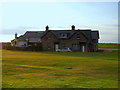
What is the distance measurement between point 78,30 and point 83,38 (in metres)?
2.75

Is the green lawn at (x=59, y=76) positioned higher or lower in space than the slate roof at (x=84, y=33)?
lower

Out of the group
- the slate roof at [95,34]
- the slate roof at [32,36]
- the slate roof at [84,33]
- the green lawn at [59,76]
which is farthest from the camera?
the slate roof at [32,36]

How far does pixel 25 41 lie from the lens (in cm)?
7681

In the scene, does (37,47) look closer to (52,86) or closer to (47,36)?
(47,36)

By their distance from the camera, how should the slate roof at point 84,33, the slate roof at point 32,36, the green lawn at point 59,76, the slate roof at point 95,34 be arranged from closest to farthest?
the green lawn at point 59,76 → the slate roof at point 84,33 → the slate roof at point 95,34 → the slate roof at point 32,36

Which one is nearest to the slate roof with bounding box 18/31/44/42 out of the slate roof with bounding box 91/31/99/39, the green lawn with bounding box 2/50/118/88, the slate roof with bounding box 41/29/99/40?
the slate roof with bounding box 41/29/99/40

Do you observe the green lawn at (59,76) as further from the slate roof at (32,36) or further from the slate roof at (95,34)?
the slate roof at (32,36)

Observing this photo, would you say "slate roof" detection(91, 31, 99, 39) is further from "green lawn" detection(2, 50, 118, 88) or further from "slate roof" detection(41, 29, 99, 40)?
"green lawn" detection(2, 50, 118, 88)

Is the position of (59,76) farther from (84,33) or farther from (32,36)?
(32,36)

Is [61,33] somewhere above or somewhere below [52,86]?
above

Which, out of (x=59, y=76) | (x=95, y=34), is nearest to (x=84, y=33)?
(x=95, y=34)

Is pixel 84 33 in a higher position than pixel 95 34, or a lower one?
higher

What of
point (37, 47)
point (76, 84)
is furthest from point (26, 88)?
point (37, 47)

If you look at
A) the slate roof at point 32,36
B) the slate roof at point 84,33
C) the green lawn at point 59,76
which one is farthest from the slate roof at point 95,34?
the green lawn at point 59,76
